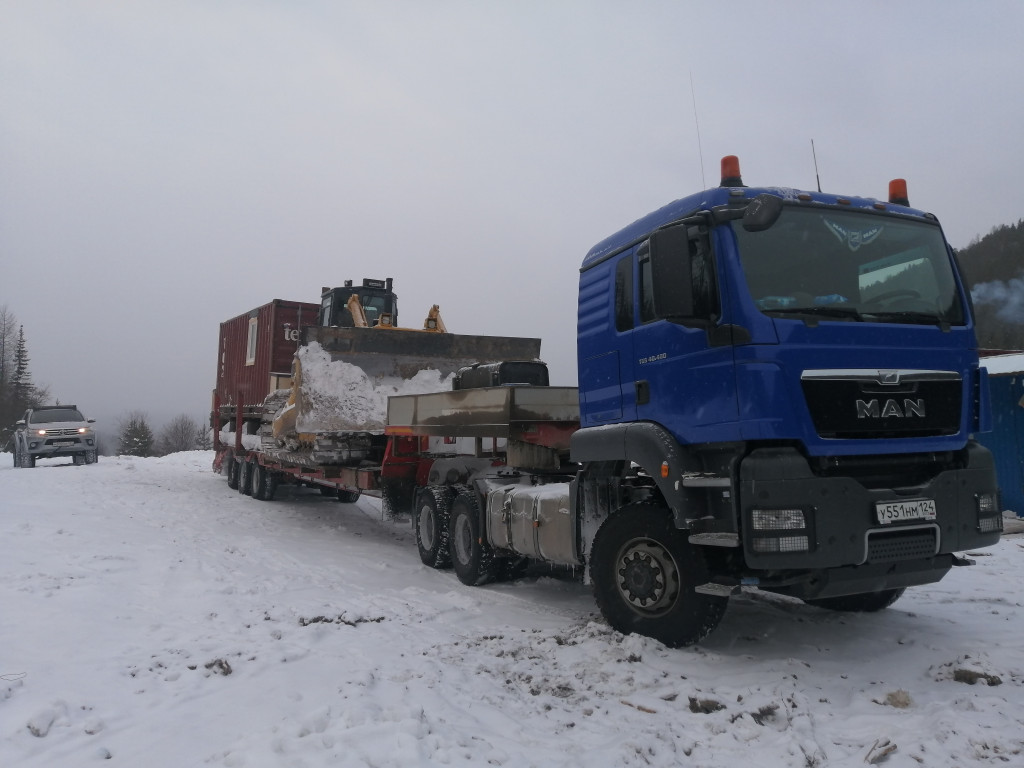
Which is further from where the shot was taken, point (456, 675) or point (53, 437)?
point (53, 437)

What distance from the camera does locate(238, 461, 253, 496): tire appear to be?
14.8 meters

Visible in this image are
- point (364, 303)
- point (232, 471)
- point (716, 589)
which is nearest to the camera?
point (716, 589)

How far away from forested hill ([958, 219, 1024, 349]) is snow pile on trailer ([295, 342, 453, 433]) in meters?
26.4

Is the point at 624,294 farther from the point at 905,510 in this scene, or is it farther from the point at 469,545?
the point at 469,545

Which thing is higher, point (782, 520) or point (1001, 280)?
point (1001, 280)

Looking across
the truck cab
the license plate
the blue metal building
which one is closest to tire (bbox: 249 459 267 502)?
→ the truck cab

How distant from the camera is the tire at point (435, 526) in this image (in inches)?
308

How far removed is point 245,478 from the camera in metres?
15.1

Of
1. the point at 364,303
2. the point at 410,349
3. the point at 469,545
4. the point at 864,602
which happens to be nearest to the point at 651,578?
the point at 864,602

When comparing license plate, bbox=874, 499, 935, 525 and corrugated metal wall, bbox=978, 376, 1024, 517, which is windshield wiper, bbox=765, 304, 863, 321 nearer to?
license plate, bbox=874, 499, 935, 525

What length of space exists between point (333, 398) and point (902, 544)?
729 cm

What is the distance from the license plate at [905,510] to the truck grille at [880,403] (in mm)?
394

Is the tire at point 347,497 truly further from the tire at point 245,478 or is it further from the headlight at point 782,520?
the headlight at point 782,520

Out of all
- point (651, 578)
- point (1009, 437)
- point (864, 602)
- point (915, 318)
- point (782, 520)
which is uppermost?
point (915, 318)
